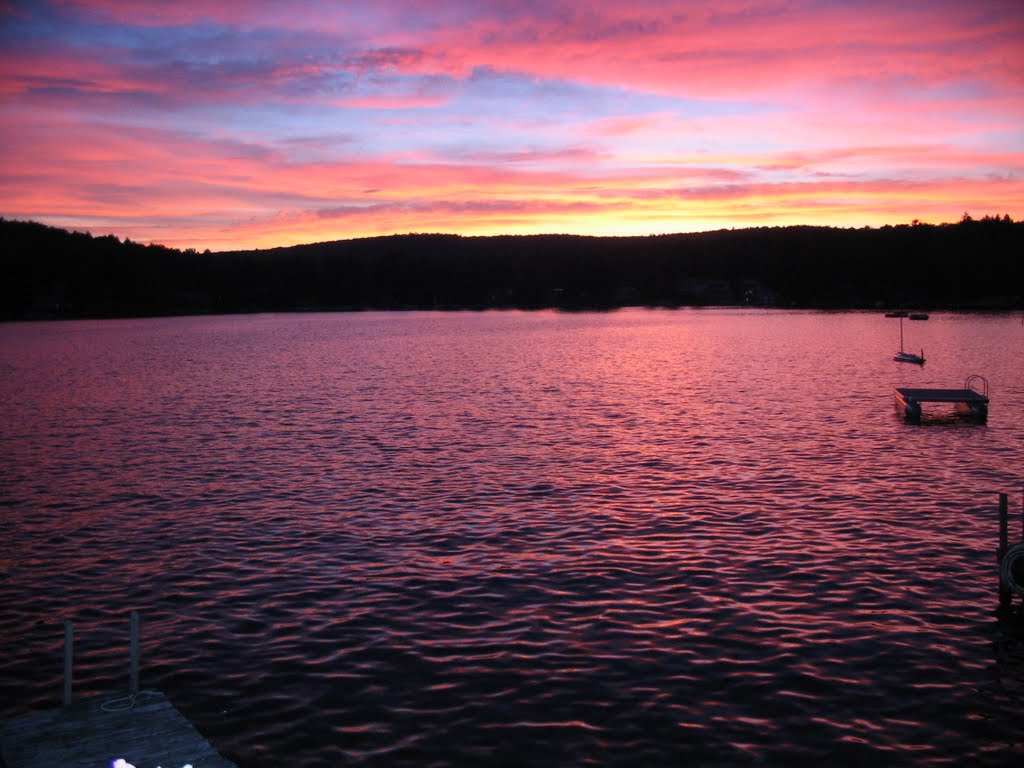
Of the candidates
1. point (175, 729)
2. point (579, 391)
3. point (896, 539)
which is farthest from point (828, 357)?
point (175, 729)

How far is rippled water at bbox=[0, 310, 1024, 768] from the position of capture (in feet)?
43.8

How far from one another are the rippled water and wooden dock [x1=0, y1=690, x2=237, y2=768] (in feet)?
4.09

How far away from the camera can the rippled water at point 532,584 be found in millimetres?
13344

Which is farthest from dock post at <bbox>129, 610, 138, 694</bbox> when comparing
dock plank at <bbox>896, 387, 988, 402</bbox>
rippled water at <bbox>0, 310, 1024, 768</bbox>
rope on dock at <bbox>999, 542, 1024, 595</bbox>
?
dock plank at <bbox>896, 387, 988, 402</bbox>

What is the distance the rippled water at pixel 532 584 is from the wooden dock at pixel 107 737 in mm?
1247

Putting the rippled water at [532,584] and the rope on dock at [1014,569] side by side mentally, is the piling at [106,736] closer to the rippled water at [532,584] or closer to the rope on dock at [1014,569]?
the rippled water at [532,584]

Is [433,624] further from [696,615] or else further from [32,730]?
[32,730]

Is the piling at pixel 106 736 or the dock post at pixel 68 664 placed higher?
the dock post at pixel 68 664

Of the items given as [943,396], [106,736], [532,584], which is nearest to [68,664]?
[106,736]

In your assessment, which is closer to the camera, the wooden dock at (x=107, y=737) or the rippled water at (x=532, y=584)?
the wooden dock at (x=107, y=737)

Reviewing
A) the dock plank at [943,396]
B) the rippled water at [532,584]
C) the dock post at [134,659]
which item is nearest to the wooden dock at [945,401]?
the dock plank at [943,396]

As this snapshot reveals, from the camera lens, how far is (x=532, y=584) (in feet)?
65.1

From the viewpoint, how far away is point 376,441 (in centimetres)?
→ 4150

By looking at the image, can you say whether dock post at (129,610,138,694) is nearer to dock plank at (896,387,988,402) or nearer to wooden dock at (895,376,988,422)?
wooden dock at (895,376,988,422)
